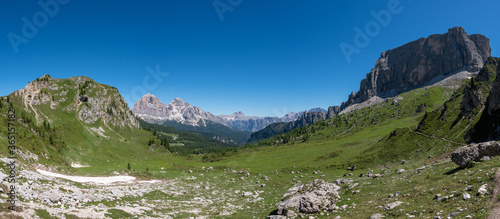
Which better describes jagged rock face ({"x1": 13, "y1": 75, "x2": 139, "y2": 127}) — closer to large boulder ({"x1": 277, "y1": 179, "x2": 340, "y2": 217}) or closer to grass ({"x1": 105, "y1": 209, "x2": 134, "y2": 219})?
grass ({"x1": 105, "y1": 209, "x2": 134, "y2": 219})

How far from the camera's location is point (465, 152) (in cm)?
2700

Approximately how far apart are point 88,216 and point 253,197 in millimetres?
25953

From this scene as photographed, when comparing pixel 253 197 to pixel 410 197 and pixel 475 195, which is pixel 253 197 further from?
pixel 475 195

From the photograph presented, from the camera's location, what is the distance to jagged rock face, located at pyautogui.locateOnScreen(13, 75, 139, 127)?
427ft

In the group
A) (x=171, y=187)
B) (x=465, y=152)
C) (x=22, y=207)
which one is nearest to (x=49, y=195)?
(x=22, y=207)

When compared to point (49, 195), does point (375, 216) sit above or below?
below

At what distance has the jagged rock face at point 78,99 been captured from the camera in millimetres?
130000

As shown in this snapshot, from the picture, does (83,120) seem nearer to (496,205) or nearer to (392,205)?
(392,205)

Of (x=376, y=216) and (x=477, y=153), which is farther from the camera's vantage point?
(x=477, y=153)

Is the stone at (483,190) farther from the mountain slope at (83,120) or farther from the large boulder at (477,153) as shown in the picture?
the mountain slope at (83,120)

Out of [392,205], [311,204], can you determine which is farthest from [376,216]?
[311,204]

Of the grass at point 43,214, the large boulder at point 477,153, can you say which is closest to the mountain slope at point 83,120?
the grass at point 43,214

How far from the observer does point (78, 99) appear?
493 ft

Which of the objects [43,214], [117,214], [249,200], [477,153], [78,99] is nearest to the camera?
[43,214]
